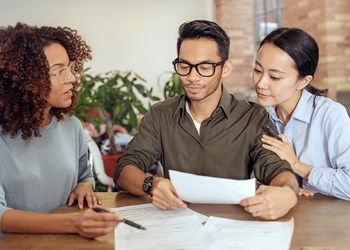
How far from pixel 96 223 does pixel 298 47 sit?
102 cm

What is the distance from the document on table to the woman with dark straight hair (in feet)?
1.25

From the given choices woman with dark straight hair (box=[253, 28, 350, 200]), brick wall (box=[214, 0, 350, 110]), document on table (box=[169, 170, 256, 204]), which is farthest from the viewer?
brick wall (box=[214, 0, 350, 110])

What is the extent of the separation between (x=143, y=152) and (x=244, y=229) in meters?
0.65

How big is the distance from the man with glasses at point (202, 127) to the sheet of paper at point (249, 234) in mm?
362

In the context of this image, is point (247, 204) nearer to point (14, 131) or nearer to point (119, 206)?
point (119, 206)

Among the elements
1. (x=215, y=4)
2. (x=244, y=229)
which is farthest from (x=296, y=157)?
(x=215, y=4)

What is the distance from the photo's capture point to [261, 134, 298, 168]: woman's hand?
5.37 feet

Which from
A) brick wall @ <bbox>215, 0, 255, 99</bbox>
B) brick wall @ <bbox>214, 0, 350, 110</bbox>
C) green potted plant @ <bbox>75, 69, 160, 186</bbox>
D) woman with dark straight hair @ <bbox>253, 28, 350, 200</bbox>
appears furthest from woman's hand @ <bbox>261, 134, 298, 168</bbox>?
brick wall @ <bbox>215, 0, 255, 99</bbox>

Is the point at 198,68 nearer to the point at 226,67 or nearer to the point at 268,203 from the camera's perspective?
the point at 226,67

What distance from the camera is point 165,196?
1.40 metres

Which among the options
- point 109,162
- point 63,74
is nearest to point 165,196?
point 63,74

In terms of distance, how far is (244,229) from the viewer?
1250 millimetres

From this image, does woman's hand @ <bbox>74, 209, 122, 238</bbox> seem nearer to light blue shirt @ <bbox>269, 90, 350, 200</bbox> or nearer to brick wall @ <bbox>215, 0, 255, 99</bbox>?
light blue shirt @ <bbox>269, 90, 350, 200</bbox>

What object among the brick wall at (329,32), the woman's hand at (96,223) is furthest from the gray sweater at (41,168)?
the brick wall at (329,32)
